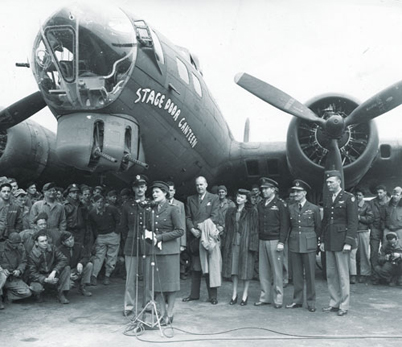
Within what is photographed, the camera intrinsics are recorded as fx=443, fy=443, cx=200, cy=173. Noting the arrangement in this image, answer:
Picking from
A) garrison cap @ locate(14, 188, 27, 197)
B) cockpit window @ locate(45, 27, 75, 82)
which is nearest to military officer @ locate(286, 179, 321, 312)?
cockpit window @ locate(45, 27, 75, 82)

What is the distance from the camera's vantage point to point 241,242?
288 inches

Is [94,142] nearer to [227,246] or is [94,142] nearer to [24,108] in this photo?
[227,246]

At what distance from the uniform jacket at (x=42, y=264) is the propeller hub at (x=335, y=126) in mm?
5303

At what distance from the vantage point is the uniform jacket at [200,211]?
292 inches

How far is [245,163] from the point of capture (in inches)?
436

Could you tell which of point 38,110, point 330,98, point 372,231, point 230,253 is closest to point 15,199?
point 38,110

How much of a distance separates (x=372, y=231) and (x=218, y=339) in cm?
546

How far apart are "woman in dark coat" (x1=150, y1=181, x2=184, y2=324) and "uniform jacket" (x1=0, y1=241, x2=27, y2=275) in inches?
100

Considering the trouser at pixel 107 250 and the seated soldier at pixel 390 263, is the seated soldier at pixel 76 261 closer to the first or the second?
the trouser at pixel 107 250

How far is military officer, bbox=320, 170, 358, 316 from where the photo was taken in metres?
6.57

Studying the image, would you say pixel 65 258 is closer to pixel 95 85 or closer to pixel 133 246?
pixel 133 246

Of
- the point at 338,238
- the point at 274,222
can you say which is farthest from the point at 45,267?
the point at 338,238

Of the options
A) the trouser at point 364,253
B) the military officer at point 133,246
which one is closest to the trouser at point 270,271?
the military officer at point 133,246

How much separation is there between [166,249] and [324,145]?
474 cm
